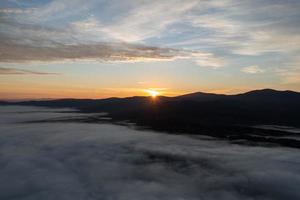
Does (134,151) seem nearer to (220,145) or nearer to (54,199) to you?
(220,145)

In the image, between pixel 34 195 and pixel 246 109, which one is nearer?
pixel 34 195

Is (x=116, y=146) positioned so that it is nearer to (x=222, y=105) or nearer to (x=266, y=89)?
(x=222, y=105)

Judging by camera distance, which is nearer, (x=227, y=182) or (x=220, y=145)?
(x=227, y=182)

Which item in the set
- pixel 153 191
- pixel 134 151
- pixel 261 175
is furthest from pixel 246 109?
pixel 153 191

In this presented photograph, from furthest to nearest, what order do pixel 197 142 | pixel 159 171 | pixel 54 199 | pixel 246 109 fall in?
pixel 246 109
pixel 197 142
pixel 159 171
pixel 54 199

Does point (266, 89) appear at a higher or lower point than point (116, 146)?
higher

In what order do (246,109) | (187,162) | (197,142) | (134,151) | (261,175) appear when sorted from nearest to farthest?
(261,175), (187,162), (134,151), (197,142), (246,109)

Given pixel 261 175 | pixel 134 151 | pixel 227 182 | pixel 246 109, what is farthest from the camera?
pixel 246 109

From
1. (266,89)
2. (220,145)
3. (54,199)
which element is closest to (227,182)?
(54,199)

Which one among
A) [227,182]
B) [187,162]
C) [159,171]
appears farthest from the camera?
[187,162]
